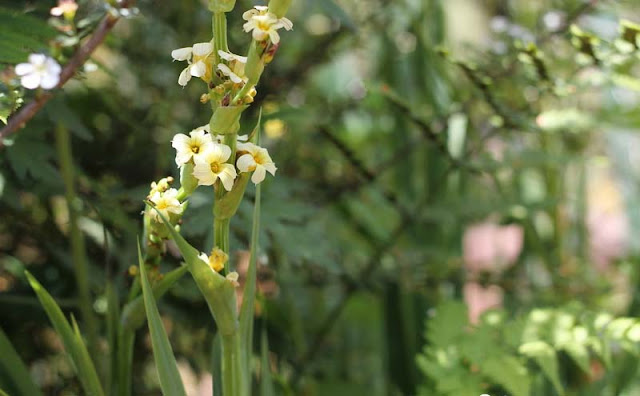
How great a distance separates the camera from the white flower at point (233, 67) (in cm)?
43

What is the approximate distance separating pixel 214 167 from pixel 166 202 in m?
0.05

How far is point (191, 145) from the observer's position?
0.44 meters

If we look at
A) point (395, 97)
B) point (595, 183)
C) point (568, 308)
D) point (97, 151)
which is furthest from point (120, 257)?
point (595, 183)

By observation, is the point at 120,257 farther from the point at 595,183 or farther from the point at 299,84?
the point at 595,183

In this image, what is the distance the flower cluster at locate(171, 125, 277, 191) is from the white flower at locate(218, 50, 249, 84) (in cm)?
4

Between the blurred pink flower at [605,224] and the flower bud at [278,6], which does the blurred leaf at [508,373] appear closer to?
the flower bud at [278,6]

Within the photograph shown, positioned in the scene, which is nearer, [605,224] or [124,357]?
[124,357]

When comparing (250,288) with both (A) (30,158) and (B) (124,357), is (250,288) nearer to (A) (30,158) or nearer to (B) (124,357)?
(B) (124,357)

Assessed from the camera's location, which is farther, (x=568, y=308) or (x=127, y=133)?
(x=127, y=133)

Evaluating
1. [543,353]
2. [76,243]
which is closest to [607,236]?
[543,353]

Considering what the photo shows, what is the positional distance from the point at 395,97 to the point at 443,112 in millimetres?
185

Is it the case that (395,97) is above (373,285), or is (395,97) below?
above

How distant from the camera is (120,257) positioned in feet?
2.67

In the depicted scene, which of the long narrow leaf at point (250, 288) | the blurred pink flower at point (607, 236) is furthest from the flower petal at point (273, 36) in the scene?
the blurred pink flower at point (607, 236)
